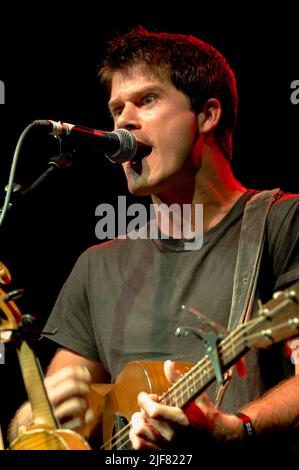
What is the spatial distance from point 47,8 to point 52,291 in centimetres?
A: 187

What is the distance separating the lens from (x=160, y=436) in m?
2.04

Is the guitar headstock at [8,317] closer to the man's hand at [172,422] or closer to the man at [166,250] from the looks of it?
the man's hand at [172,422]

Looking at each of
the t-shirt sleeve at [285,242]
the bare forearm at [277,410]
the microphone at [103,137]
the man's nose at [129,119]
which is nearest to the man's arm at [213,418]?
the bare forearm at [277,410]

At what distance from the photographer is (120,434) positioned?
8.48 feet

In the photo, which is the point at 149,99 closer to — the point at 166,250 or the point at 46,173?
the point at 166,250

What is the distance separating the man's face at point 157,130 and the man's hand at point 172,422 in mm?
1167

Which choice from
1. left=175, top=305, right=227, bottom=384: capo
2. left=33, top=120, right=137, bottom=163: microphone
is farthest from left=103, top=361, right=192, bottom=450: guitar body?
left=33, top=120, right=137, bottom=163: microphone

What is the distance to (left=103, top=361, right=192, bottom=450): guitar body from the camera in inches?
98.5

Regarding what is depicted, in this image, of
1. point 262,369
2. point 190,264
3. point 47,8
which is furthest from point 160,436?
point 47,8

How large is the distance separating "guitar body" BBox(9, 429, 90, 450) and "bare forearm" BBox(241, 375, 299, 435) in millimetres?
735

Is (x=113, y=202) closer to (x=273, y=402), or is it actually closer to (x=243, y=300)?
(x=243, y=300)

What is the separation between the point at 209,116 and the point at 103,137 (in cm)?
95

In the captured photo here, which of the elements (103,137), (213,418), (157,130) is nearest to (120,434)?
(213,418)

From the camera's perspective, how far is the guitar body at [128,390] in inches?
98.5
